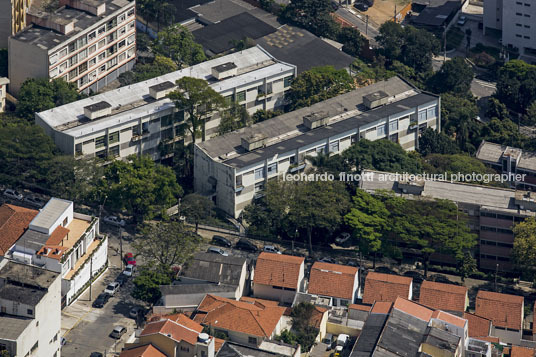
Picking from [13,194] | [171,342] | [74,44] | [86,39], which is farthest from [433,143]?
[171,342]

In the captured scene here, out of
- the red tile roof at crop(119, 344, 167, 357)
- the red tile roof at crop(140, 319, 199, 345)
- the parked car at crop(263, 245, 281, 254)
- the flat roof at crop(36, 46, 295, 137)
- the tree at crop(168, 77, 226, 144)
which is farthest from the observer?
the tree at crop(168, 77, 226, 144)

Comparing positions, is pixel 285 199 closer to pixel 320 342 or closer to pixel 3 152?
pixel 320 342

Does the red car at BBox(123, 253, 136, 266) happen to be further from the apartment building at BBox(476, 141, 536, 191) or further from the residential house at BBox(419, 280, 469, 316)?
the apartment building at BBox(476, 141, 536, 191)

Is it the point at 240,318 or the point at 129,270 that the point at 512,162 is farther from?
the point at 129,270

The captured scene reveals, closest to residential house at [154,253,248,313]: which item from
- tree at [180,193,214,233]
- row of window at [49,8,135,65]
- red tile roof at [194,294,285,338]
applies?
red tile roof at [194,294,285,338]

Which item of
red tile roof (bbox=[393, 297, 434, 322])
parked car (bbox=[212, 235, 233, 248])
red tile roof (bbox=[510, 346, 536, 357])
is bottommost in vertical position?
parked car (bbox=[212, 235, 233, 248])

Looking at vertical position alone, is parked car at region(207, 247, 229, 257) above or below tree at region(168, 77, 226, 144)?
below

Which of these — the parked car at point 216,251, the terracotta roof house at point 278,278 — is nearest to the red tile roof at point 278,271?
the terracotta roof house at point 278,278

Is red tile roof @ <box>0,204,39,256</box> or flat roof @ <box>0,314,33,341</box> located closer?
flat roof @ <box>0,314,33,341</box>
